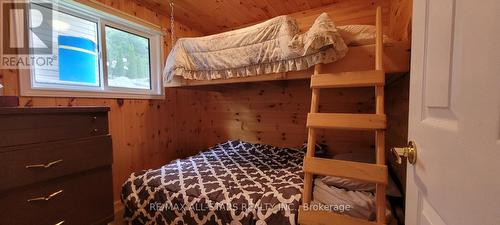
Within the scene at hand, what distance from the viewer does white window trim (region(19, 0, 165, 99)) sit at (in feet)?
5.32

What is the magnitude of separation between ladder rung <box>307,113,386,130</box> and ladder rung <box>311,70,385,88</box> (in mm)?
186

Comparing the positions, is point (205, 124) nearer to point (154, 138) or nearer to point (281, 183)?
point (154, 138)

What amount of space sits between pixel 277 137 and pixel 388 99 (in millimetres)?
1394

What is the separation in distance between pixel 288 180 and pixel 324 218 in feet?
1.61

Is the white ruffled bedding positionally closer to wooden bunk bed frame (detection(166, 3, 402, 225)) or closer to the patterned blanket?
wooden bunk bed frame (detection(166, 3, 402, 225))

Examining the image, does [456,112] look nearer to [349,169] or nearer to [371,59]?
[349,169]

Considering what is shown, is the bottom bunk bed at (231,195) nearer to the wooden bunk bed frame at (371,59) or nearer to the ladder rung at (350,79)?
the ladder rung at (350,79)

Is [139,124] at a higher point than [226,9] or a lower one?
lower

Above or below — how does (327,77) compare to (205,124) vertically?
above

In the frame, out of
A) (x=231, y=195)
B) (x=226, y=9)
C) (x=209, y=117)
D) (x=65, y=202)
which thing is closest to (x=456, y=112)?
(x=231, y=195)

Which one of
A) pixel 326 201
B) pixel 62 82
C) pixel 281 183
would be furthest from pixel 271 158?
pixel 62 82

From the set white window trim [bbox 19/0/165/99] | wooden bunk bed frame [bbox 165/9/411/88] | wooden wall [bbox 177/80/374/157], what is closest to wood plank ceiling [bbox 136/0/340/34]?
white window trim [bbox 19/0/165/99]

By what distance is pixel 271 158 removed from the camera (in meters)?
2.44

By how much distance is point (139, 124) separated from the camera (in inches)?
95.7
